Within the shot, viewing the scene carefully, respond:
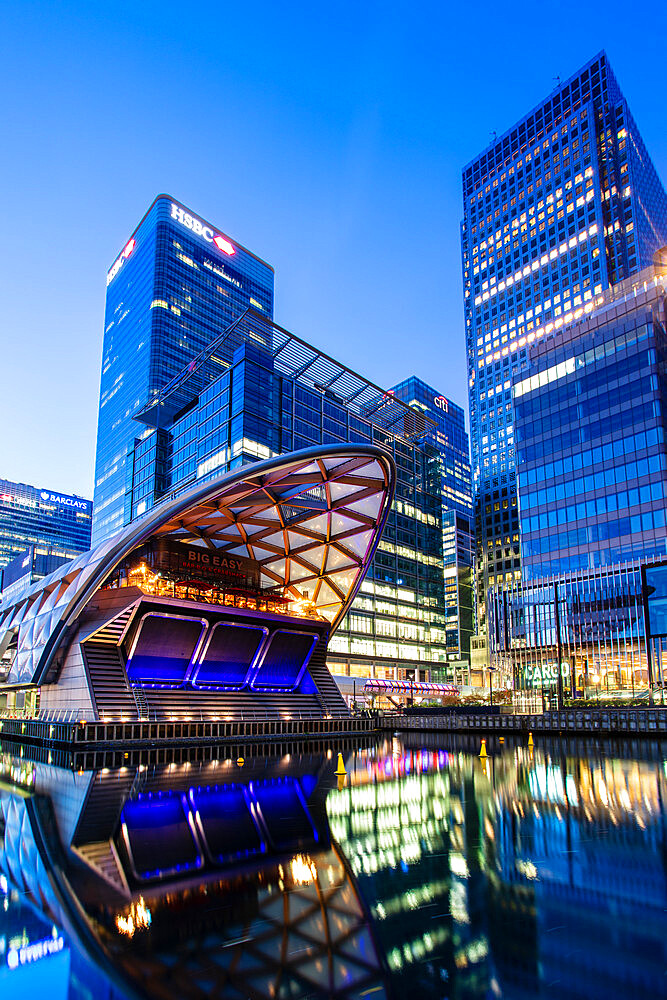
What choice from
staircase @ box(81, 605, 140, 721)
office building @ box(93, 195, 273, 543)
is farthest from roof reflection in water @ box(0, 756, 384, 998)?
office building @ box(93, 195, 273, 543)

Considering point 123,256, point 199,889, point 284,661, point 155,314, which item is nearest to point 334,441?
point 284,661

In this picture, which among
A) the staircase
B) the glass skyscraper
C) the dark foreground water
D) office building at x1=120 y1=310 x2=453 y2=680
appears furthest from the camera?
the glass skyscraper

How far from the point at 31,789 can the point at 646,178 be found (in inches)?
7230

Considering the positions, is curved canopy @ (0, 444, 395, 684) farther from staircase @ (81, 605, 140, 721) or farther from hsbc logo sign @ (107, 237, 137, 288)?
hsbc logo sign @ (107, 237, 137, 288)

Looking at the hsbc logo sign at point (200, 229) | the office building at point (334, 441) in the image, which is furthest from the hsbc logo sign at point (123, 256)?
the office building at point (334, 441)

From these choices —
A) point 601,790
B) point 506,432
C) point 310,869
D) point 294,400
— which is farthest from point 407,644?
point 310,869

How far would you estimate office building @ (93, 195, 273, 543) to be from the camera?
15900 centimetres

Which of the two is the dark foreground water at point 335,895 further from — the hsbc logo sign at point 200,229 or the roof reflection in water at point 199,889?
the hsbc logo sign at point 200,229

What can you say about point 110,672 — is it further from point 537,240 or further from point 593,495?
point 537,240

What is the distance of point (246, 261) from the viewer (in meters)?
190

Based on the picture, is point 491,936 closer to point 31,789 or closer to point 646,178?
point 31,789

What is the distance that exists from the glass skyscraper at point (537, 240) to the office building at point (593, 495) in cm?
5391

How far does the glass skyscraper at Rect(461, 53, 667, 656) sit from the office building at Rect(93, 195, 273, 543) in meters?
69.2

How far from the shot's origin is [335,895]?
9.12 meters
